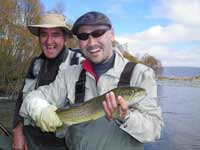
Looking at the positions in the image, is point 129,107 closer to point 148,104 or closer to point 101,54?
point 148,104

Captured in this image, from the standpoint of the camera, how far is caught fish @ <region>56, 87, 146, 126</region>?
2.73 meters

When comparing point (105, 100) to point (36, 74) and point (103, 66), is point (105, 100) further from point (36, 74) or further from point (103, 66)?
point (36, 74)

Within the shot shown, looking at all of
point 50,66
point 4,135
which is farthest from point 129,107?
point 4,135

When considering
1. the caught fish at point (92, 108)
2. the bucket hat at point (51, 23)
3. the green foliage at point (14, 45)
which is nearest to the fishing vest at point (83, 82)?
the caught fish at point (92, 108)

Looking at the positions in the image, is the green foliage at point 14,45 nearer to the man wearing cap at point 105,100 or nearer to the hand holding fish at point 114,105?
the man wearing cap at point 105,100

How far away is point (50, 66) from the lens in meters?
4.68

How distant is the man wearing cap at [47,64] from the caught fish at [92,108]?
1339mm

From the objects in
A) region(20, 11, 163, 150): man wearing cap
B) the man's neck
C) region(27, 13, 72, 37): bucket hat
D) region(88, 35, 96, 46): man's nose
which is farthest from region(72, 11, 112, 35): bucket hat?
region(27, 13, 72, 37): bucket hat

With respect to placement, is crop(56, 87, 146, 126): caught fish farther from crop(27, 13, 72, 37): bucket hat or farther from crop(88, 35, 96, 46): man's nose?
crop(27, 13, 72, 37): bucket hat

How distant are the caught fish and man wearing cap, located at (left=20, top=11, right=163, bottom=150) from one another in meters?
0.06

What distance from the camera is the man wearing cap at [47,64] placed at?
4.48 meters

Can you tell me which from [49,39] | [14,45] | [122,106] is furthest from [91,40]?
[14,45]

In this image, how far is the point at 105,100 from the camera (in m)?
2.74

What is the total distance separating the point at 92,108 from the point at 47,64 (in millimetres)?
1958
